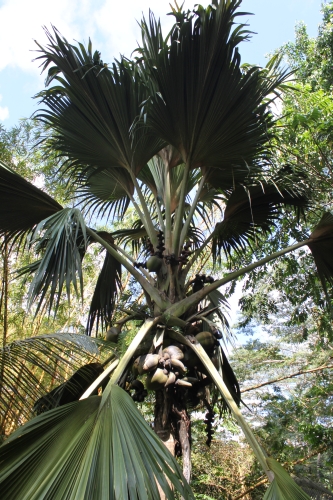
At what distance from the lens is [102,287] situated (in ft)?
13.0

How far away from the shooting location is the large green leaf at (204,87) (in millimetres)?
2787

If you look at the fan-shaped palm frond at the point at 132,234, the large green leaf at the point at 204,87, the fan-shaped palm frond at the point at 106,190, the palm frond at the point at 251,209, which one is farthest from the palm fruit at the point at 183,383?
the fan-shaped palm frond at the point at 132,234

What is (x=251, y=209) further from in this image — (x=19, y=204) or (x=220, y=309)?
(x=19, y=204)

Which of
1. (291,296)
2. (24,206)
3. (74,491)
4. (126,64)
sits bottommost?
(74,491)

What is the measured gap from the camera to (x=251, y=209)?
3420 mm

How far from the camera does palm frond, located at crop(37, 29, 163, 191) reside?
309 cm

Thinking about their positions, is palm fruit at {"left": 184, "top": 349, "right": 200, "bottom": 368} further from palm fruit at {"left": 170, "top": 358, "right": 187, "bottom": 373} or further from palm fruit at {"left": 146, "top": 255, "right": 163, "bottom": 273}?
palm fruit at {"left": 146, "top": 255, "right": 163, "bottom": 273}

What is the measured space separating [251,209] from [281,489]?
2.03 m

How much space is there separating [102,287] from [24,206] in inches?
45.0

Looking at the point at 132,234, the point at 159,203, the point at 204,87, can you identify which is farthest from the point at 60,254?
the point at 132,234

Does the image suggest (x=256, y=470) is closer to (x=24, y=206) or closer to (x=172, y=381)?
(x=172, y=381)

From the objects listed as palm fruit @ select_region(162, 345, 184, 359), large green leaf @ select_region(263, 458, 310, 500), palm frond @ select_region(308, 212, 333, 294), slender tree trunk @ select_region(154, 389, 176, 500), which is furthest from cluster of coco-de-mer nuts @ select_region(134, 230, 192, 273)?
large green leaf @ select_region(263, 458, 310, 500)

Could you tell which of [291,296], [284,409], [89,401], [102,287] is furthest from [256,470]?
[89,401]

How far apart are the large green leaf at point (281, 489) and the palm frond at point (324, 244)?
1809 mm
